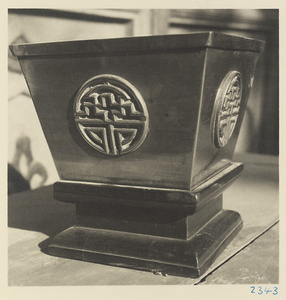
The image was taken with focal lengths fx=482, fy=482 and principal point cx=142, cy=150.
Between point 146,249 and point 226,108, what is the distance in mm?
491

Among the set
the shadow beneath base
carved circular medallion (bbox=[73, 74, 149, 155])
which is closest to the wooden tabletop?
the shadow beneath base

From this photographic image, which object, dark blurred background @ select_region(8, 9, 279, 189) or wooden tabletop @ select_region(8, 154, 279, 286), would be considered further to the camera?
dark blurred background @ select_region(8, 9, 279, 189)

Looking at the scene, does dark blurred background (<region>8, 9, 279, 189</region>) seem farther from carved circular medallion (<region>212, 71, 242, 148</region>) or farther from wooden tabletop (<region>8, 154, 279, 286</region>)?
carved circular medallion (<region>212, 71, 242, 148</region>)

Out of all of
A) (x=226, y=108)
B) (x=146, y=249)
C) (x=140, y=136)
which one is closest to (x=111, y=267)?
(x=146, y=249)

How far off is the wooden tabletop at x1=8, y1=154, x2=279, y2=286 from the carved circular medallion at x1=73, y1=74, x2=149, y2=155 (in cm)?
36

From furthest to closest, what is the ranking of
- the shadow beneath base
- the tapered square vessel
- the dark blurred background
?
the dark blurred background, the shadow beneath base, the tapered square vessel

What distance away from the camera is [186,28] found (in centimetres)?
349

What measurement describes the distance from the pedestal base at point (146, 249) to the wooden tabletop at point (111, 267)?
0.02 metres

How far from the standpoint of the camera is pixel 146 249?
4.58 ft

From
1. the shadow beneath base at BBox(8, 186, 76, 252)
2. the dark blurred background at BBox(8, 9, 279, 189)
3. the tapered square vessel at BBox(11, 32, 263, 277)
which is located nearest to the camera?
the tapered square vessel at BBox(11, 32, 263, 277)

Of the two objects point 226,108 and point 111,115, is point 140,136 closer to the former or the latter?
point 111,115

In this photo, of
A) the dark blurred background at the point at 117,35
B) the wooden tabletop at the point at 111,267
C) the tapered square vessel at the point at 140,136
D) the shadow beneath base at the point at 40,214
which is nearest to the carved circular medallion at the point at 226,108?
the tapered square vessel at the point at 140,136

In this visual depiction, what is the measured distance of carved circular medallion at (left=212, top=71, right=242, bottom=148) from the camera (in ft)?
4.56

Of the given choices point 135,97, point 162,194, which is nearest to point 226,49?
point 135,97
